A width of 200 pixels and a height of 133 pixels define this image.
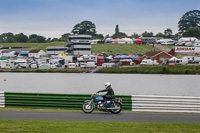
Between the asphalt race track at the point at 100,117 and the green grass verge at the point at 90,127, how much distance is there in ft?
4.71

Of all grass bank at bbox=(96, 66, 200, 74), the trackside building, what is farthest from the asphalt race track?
the trackside building

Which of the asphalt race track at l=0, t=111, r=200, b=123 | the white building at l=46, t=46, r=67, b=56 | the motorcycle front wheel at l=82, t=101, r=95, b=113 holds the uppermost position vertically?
the white building at l=46, t=46, r=67, b=56

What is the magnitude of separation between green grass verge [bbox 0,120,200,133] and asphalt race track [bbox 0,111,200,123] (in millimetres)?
1436

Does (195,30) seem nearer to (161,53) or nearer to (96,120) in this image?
(161,53)

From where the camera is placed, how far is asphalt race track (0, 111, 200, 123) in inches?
695

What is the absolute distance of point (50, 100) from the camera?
22062 millimetres

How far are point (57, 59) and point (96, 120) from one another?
280 ft

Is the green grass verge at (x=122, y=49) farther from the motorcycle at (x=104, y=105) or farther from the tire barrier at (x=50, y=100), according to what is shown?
the motorcycle at (x=104, y=105)

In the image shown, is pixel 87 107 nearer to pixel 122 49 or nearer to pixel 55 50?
pixel 55 50

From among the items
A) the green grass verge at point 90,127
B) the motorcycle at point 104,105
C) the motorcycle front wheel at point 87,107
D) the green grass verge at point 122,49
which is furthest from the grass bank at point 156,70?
the green grass verge at point 90,127

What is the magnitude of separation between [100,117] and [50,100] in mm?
4781

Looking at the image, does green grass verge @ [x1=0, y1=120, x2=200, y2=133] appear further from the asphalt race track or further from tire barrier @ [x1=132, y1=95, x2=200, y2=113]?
tire barrier @ [x1=132, y1=95, x2=200, y2=113]

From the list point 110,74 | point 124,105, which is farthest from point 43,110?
point 110,74

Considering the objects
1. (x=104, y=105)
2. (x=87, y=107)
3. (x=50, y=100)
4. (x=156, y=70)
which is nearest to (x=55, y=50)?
(x=156, y=70)
